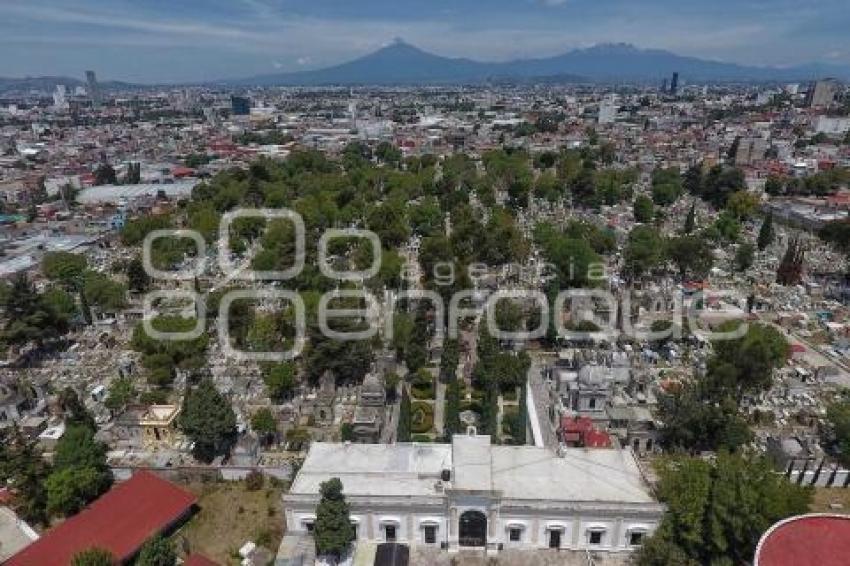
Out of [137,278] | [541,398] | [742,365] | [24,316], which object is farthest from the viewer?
[137,278]

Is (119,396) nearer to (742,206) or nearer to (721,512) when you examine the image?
(721,512)

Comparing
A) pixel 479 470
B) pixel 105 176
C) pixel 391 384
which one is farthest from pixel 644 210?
pixel 105 176

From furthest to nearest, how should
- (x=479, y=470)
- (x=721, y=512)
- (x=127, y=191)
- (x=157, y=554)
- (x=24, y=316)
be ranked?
(x=127, y=191) → (x=24, y=316) → (x=479, y=470) → (x=157, y=554) → (x=721, y=512)

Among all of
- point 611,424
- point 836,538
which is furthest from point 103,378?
point 836,538

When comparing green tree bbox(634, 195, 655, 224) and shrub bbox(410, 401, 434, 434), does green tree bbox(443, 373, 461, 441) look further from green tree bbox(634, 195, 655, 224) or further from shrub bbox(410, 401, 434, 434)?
green tree bbox(634, 195, 655, 224)

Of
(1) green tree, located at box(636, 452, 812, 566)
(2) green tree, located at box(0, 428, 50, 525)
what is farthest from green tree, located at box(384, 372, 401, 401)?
(2) green tree, located at box(0, 428, 50, 525)

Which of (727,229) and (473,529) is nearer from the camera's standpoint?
(473,529)

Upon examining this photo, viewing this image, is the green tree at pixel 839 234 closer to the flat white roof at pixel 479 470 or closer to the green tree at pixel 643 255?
the green tree at pixel 643 255
